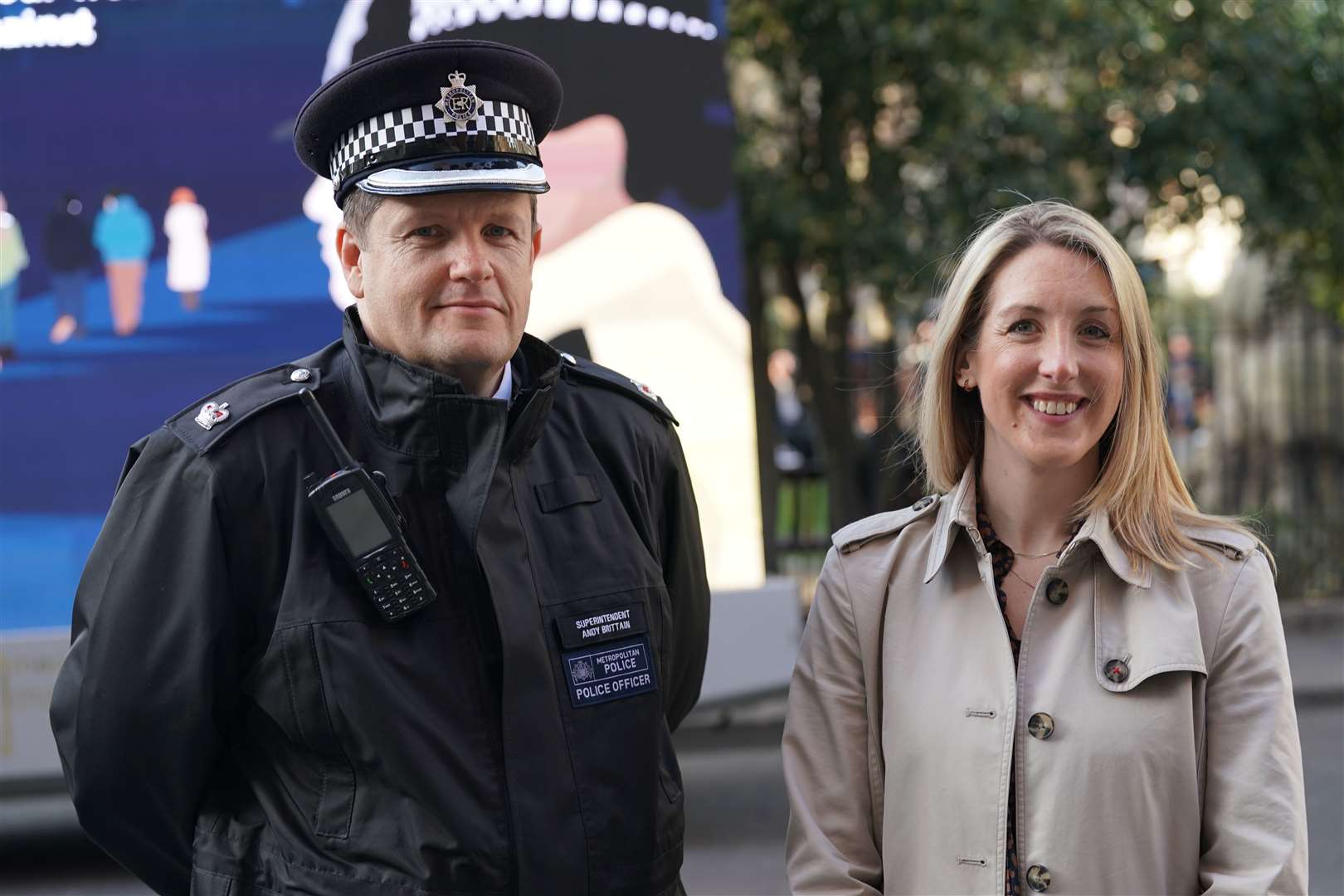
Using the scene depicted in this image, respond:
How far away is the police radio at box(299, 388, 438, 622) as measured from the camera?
2371 mm

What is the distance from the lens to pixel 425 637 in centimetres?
240

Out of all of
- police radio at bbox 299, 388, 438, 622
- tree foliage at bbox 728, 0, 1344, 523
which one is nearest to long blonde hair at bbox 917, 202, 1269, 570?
police radio at bbox 299, 388, 438, 622

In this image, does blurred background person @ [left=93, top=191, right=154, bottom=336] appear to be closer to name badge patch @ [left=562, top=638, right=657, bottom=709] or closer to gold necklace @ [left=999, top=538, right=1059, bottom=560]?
name badge patch @ [left=562, top=638, right=657, bottom=709]

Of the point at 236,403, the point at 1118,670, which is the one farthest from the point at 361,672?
the point at 1118,670

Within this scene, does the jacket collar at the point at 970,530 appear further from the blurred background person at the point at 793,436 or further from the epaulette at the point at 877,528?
the blurred background person at the point at 793,436

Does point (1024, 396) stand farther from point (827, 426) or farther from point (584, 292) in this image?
point (827, 426)

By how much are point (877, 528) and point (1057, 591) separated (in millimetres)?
346

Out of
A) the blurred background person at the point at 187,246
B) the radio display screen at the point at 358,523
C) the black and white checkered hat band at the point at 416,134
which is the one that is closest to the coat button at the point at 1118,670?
the radio display screen at the point at 358,523

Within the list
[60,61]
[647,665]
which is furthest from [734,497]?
[647,665]

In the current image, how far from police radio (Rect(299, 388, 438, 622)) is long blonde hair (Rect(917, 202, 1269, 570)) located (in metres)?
0.99

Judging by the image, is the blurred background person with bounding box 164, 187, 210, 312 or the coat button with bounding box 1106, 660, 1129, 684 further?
the blurred background person with bounding box 164, 187, 210, 312

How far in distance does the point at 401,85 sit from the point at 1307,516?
10.8m

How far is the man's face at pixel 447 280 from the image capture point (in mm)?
2475

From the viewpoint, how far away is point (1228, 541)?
2500 mm
